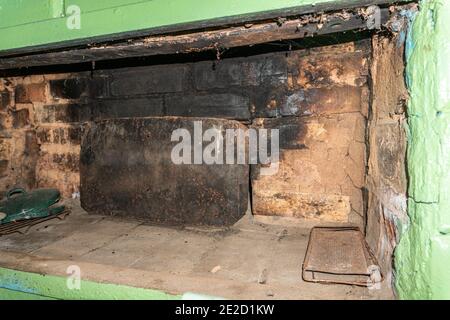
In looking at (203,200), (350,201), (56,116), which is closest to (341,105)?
(350,201)

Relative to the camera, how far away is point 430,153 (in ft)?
2.42

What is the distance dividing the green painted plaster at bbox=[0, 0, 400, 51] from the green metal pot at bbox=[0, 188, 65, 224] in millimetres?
859

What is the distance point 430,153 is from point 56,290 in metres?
1.31

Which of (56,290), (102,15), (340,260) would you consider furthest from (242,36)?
(56,290)

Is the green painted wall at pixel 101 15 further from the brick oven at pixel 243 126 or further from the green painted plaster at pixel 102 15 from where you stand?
the brick oven at pixel 243 126

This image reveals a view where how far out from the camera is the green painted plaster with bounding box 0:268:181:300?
100cm

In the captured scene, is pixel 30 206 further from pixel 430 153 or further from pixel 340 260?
pixel 430 153

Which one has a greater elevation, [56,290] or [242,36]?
[242,36]

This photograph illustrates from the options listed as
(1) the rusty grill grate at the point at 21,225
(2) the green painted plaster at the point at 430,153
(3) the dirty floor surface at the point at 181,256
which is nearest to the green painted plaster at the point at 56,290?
(3) the dirty floor surface at the point at 181,256

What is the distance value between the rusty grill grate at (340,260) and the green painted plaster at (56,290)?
1.63ft

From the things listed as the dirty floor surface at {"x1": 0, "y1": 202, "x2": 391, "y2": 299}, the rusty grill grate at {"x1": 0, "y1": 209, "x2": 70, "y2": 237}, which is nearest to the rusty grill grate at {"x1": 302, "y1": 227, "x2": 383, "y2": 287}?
the dirty floor surface at {"x1": 0, "y1": 202, "x2": 391, "y2": 299}

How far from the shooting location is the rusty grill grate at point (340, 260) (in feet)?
3.21

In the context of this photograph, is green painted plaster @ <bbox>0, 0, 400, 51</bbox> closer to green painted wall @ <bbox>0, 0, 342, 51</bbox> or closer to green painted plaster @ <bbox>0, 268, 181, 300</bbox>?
green painted wall @ <bbox>0, 0, 342, 51</bbox>
